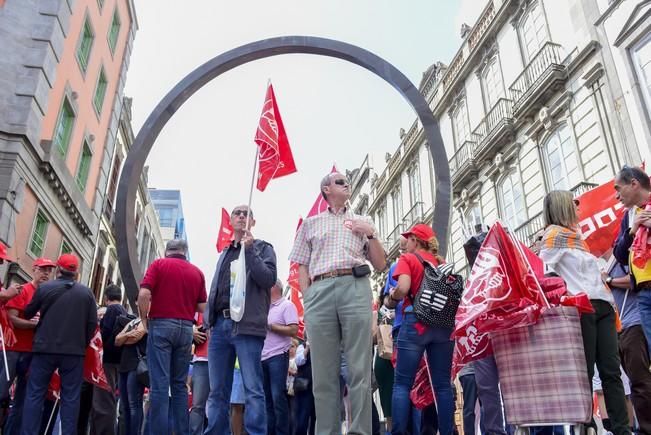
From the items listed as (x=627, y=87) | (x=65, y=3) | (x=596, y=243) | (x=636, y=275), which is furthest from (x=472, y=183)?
(x=636, y=275)

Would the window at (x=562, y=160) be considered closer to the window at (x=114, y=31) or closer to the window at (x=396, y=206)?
the window at (x=396, y=206)

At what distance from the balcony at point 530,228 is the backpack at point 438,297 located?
37.5 feet

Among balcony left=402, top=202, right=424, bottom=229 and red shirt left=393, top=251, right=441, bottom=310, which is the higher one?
balcony left=402, top=202, right=424, bottom=229

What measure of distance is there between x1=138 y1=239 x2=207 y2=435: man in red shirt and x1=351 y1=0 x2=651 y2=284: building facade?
598cm

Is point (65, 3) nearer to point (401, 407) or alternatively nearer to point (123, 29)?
point (123, 29)

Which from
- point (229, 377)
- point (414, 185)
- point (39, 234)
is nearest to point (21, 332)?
point (229, 377)

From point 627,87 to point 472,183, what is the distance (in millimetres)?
8166

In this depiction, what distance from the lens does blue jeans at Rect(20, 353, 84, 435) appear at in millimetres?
5078

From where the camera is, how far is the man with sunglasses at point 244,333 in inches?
176

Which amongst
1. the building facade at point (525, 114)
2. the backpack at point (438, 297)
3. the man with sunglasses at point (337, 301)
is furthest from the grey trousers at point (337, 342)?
the building facade at point (525, 114)

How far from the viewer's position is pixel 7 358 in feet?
19.6

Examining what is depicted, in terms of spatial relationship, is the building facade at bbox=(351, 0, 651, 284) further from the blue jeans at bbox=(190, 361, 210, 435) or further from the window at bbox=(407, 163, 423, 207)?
the blue jeans at bbox=(190, 361, 210, 435)

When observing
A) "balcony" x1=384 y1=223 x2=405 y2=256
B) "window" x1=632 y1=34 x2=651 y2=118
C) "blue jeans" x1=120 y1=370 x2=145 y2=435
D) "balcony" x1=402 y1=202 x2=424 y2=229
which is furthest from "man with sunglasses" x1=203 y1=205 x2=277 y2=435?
"balcony" x1=384 y1=223 x2=405 y2=256

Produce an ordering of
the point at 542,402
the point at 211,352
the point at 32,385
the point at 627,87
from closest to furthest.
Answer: the point at 542,402
the point at 211,352
the point at 32,385
the point at 627,87
